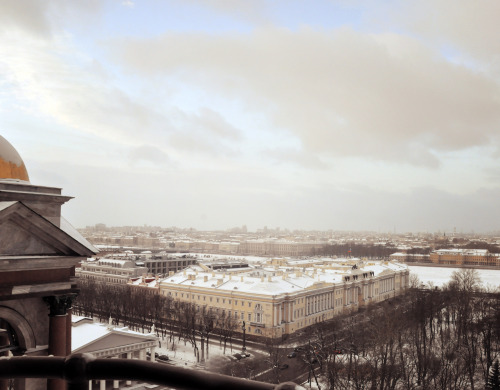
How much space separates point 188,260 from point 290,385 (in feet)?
301

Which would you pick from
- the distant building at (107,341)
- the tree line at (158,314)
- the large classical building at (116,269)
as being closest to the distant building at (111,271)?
the large classical building at (116,269)

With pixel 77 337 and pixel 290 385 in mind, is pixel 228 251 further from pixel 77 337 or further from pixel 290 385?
pixel 290 385

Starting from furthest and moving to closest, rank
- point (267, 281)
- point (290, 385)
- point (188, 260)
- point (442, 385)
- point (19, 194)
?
point (188, 260), point (267, 281), point (442, 385), point (19, 194), point (290, 385)

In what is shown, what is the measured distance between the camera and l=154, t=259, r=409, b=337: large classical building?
42.8 m

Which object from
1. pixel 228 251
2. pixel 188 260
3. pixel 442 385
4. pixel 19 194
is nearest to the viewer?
pixel 19 194

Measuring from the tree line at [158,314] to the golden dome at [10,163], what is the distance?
3054 cm

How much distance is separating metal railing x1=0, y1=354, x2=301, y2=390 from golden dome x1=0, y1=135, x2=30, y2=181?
5.71 meters

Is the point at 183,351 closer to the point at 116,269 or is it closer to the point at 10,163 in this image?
the point at 10,163

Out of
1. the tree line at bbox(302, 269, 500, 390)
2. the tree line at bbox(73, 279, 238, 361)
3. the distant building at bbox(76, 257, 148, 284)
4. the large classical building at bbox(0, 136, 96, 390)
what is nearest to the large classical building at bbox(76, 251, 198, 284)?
the distant building at bbox(76, 257, 148, 284)

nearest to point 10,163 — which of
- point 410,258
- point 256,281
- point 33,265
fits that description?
point 33,265

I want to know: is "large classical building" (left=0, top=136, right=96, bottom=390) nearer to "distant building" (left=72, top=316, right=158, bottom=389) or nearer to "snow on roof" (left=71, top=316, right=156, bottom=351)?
"distant building" (left=72, top=316, right=158, bottom=389)

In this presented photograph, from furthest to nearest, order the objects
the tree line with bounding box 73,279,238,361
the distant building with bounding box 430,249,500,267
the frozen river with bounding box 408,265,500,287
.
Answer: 1. the distant building with bounding box 430,249,500,267
2. the frozen river with bounding box 408,265,500,287
3. the tree line with bounding box 73,279,238,361

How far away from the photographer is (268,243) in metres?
178

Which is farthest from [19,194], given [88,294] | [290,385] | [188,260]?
[188,260]
